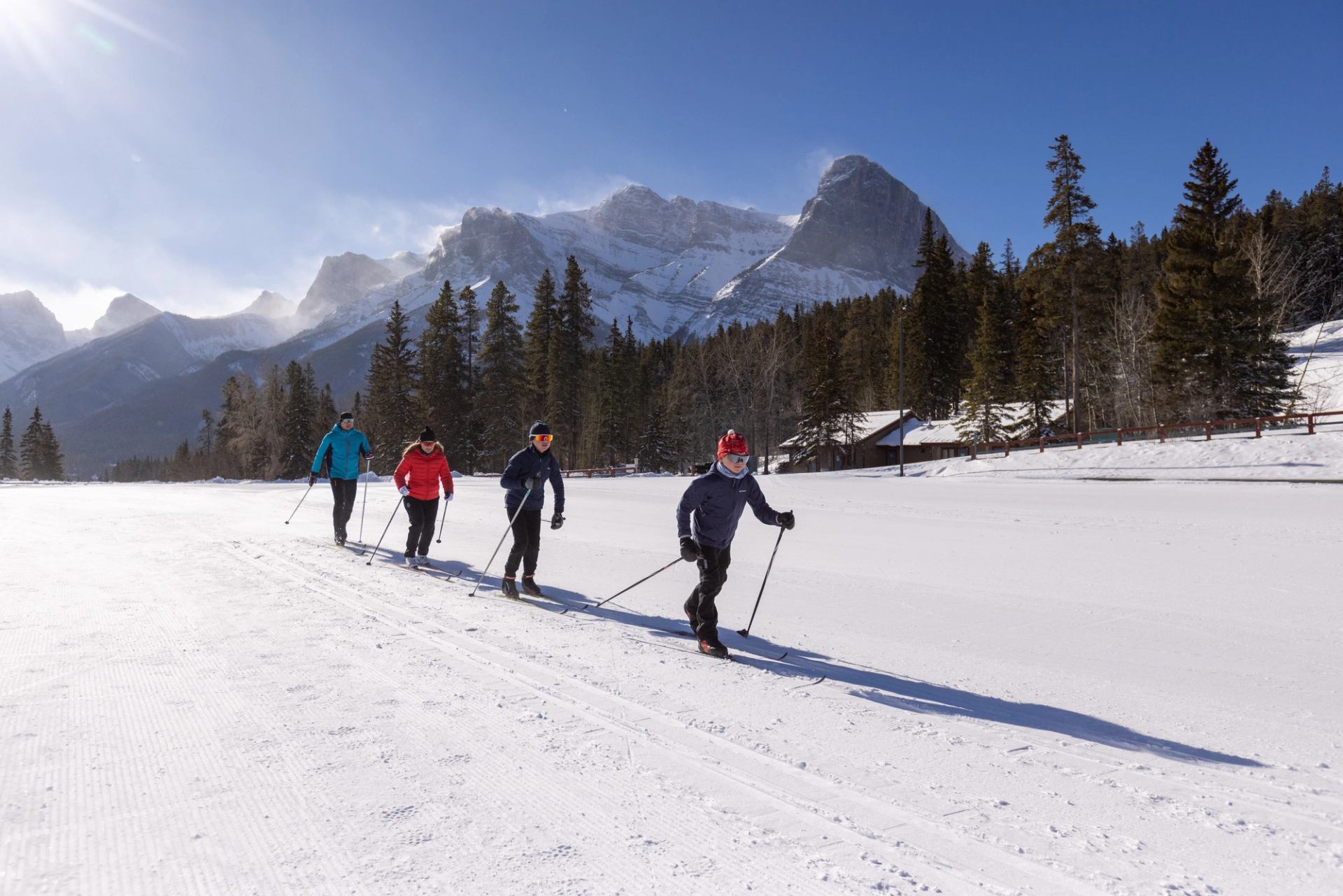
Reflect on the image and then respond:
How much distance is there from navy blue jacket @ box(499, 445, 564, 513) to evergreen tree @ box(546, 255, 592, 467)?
41.4 m

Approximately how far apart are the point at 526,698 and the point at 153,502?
2060 centimetres

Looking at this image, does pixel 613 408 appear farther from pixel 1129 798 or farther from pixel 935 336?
pixel 1129 798

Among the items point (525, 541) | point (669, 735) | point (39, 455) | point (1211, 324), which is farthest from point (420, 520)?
point (39, 455)

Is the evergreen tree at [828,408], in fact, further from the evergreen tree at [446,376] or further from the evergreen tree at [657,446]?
the evergreen tree at [446,376]

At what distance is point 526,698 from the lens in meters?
4.14

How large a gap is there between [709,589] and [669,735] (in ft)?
5.90

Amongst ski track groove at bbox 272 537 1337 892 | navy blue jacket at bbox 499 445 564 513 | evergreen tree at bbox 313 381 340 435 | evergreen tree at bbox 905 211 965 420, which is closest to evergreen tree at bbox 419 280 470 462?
evergreen tree at bbox 313 381 340 435

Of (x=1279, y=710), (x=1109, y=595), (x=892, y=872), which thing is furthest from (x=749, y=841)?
(x=1109, y=595)

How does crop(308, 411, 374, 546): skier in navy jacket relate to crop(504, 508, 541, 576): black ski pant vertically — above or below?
above

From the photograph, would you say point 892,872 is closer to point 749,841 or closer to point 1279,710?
point 749,841

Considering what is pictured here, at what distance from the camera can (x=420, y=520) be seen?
958cm

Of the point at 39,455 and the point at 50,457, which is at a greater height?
the point at 39,455

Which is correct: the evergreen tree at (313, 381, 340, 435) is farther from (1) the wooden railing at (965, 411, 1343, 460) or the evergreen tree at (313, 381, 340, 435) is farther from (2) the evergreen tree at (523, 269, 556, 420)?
(1) the wooden railing at (965, 411, 1343, 460)

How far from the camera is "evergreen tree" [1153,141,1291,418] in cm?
3177
